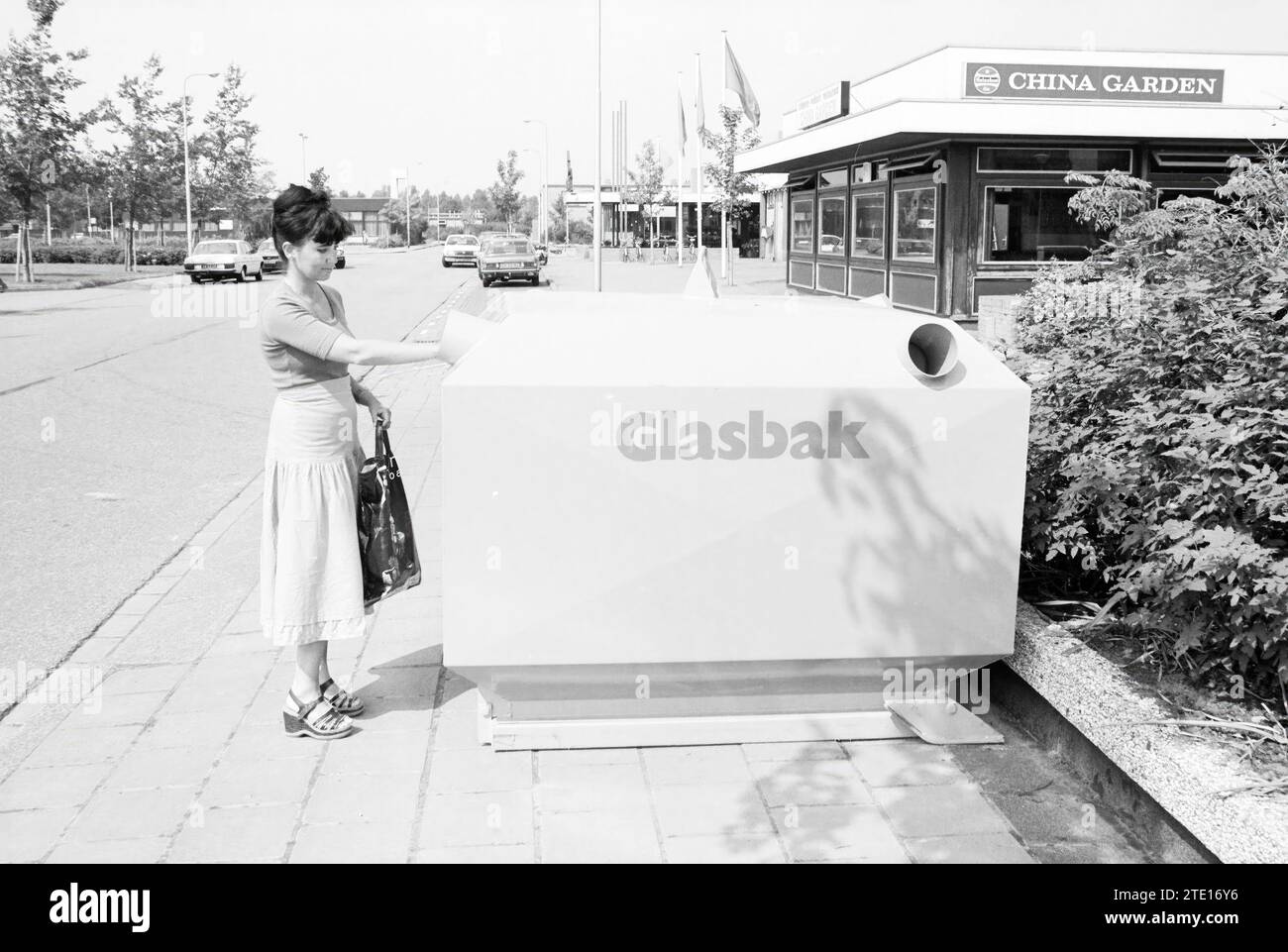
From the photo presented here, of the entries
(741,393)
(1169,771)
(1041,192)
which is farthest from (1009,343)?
(1041,192)

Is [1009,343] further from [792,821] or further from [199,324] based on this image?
[199,324]

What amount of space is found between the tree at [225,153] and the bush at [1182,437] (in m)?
48.6

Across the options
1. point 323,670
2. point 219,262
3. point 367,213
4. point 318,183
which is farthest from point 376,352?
point 367,213

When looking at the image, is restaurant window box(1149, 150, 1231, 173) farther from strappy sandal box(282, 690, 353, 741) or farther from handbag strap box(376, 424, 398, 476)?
strappy sandal box(282, 690, 353, 741)

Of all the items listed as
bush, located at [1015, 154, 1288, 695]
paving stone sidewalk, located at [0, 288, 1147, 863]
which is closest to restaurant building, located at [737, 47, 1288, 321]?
bush, located at [1015, 154, 1288, 695]

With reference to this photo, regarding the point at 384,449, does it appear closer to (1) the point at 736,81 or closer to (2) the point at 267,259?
(1) the point at 736,81

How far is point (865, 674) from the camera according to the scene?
386cm

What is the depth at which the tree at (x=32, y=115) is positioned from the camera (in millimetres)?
31188

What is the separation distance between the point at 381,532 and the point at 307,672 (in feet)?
1.70

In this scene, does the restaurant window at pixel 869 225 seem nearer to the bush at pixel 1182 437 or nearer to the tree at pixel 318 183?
the tree at pixel 318 183

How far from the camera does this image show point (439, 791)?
353cm

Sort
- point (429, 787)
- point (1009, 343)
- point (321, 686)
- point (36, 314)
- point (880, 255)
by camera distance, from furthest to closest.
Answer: point (36, 314) < point (880, 255) < point (1009, 343) < point (321, 686) < point (429, 787)

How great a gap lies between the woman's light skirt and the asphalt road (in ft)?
5.14

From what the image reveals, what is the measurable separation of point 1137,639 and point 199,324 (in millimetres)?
19121
